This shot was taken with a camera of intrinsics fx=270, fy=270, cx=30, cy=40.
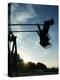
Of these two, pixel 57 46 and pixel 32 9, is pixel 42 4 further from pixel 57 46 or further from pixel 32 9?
pixel 57 46

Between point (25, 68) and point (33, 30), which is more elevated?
point (33, 30)

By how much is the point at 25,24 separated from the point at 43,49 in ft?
0.73

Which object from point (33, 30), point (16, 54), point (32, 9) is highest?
point (32, 9)

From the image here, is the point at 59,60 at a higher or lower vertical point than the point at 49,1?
lower

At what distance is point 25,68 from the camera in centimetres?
189

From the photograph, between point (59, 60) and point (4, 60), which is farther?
point (59, 60)

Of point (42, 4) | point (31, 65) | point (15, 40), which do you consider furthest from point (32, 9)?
point (31, 65)

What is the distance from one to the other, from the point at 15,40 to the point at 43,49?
0.22 m

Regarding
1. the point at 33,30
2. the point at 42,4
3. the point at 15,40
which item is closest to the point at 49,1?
the point at 42,4

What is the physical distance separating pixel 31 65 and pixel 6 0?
49 centimetres

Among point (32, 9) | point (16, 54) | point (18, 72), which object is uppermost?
point (32, 9)

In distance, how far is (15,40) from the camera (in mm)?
1887

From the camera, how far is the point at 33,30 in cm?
193

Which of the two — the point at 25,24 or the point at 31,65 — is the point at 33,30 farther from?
the point at 31,65
